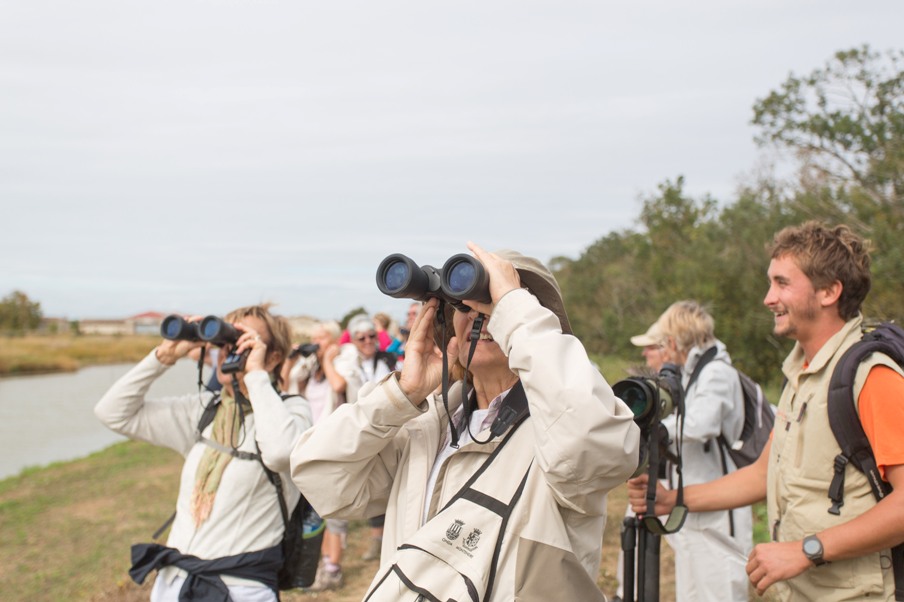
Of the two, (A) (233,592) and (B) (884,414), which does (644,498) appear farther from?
(A) (233,592)

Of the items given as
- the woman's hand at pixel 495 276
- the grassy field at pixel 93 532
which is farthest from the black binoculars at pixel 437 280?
the grassy field at pixel 93 532

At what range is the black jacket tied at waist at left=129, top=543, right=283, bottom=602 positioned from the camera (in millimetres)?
2389

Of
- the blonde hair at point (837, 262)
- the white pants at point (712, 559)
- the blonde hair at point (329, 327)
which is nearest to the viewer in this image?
the blonde hair at point (837, 262)

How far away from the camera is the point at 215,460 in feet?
8.36

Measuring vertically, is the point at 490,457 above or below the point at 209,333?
below

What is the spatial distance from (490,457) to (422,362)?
0.29m

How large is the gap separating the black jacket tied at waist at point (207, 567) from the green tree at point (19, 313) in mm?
46263

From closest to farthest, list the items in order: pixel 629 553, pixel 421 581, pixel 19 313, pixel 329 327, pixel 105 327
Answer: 1. pixel 421 581
2. pixel 629 553
3. pixel 329 327
4. pixel 19 313
5. pixel 105 327

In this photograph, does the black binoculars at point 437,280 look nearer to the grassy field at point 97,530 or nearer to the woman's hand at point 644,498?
the woman's hand at point 644,498

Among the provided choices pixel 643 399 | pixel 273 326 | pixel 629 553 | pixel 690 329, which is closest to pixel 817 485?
pixel 643 399

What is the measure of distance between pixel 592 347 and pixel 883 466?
21626 mm

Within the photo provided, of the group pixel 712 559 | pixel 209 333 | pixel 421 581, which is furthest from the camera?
pixel 712 559

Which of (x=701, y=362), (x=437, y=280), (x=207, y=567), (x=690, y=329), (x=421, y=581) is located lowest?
(x=207, y=567)

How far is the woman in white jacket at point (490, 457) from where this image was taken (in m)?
1.37
